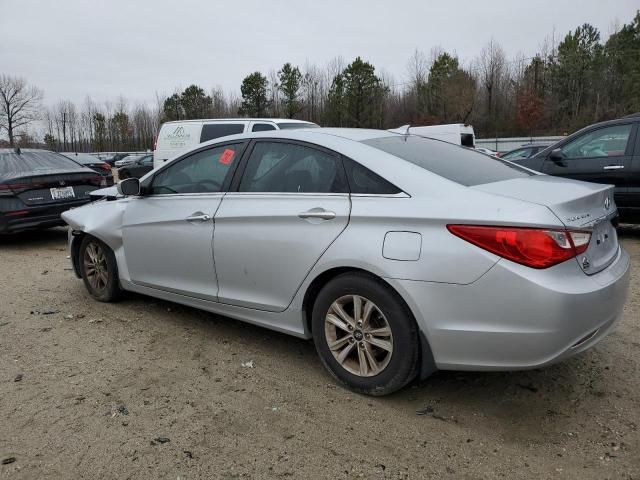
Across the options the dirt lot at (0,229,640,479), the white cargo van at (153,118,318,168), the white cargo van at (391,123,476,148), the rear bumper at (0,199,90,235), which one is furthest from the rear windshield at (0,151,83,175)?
the white cargo van at (391,123,476,148)

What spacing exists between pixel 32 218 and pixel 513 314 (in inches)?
272

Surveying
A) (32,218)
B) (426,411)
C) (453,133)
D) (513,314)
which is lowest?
(426,411)

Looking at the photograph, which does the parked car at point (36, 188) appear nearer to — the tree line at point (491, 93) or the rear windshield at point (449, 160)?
the rear windshield at point (449, 160)

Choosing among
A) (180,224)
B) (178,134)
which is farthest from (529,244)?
(178,134)

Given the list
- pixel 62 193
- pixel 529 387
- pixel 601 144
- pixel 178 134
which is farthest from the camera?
pixel 178 134

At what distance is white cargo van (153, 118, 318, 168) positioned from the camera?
10.6m

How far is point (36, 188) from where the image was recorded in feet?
24.4

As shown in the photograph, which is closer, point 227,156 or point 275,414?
point 275,414

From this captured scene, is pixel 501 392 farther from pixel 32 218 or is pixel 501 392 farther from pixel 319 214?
→ pixel 32 218

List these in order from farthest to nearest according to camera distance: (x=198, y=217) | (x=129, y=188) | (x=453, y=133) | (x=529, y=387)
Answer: (x=453, y=133) → (x=129, y=188) → (x=198, y=217) → (x=529, y=387)

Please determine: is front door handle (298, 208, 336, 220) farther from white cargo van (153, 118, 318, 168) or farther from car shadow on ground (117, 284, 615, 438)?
white cargo van (153, 118, 318, 168)

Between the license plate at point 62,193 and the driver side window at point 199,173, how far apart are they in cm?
404

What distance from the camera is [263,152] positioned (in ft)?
11.9

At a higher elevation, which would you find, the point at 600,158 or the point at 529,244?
the point at 600,158
